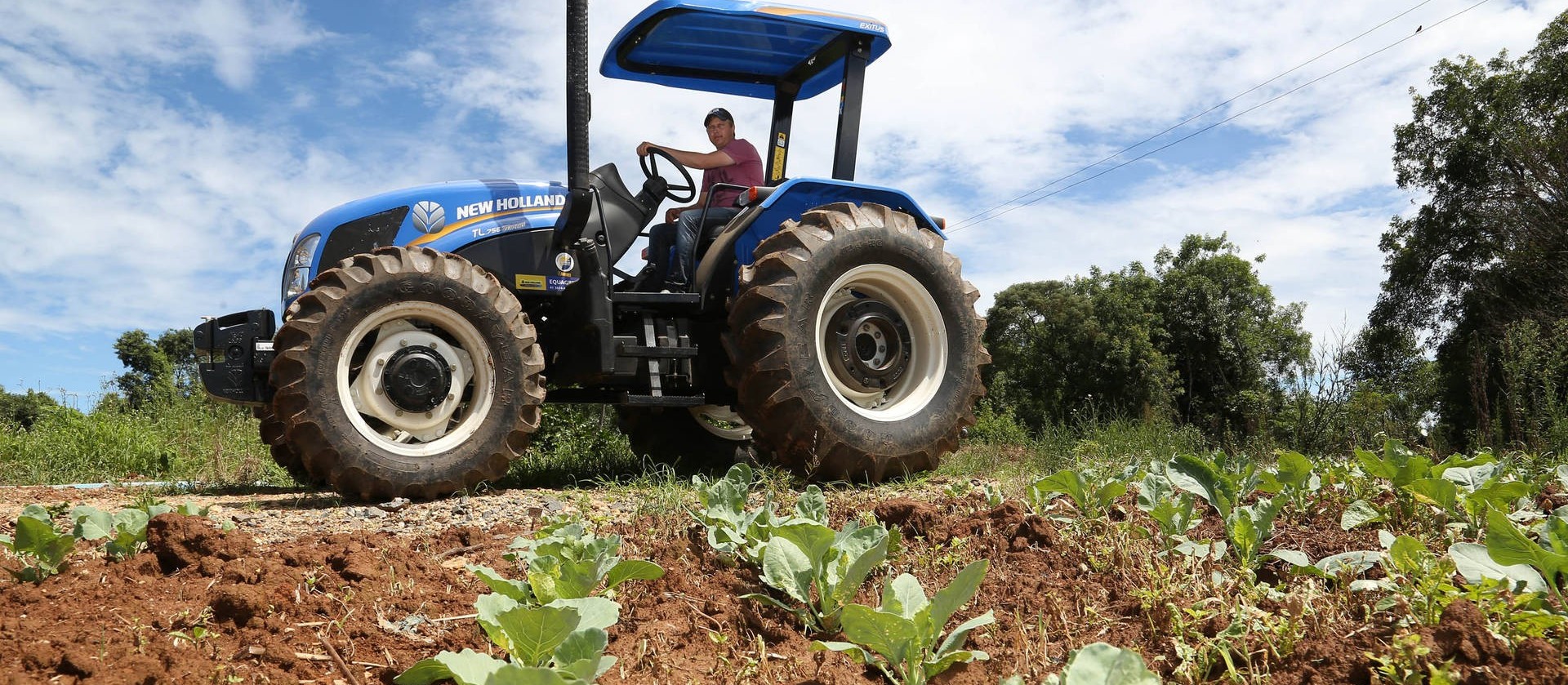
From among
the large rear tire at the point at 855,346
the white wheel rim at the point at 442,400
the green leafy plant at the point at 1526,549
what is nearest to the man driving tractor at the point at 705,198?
the large rear tire at the point at 855,346

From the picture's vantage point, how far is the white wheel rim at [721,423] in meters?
6.46

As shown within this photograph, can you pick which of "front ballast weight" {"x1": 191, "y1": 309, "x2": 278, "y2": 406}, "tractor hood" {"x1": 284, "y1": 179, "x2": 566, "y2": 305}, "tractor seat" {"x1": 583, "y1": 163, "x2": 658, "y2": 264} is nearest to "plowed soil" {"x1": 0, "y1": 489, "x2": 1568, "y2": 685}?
"front ballast weight" {"x1": 191, "y1": 309, "x2": 278, "y2": 406}

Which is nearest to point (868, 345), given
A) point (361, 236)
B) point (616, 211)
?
point (616, 211)

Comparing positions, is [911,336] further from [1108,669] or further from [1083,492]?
[1108,669]

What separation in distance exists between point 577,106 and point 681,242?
3.31 ft

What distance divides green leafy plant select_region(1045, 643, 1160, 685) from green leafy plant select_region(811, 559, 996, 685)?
0.96 feet

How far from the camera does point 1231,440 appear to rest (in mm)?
7098

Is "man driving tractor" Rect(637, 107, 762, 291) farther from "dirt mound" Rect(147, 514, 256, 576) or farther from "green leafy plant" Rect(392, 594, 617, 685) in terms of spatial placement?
"green leafy plant" Rect(392, 594, 617, 685)

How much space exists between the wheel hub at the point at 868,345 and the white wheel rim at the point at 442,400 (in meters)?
1.77

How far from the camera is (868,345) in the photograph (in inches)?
209

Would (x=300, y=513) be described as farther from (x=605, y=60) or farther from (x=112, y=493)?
(x=605, y=60)

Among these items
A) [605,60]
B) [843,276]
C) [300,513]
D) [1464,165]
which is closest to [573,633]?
[300,513]

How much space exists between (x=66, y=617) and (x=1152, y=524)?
8.74 ft

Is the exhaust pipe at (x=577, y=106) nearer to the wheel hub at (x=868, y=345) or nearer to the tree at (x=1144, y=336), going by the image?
the wheel hub at (x=868, y=345)
